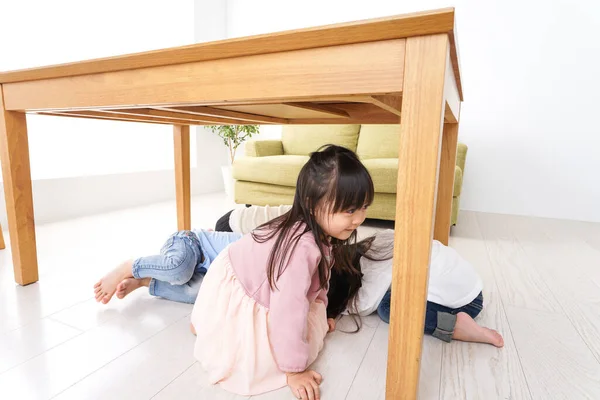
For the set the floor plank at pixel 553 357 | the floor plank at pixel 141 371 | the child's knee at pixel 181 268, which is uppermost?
the child's knee at pixel 181 268

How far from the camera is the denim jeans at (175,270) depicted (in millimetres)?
935

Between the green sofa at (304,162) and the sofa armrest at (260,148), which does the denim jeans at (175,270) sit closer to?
the green sofa at (304,162)

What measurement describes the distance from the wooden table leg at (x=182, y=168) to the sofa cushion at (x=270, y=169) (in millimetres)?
598

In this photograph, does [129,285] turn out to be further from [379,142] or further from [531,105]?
[531,105]

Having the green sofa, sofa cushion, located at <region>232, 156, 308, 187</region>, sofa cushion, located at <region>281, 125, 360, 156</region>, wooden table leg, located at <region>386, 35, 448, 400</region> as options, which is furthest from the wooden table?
sofa cushion, located at <region>281, 125, 360, 156</region>

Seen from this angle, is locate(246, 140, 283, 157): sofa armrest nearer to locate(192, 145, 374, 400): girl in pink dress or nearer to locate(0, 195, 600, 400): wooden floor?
locate(0, 195, 600, 400): wooden floor

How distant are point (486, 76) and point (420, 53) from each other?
236 cm

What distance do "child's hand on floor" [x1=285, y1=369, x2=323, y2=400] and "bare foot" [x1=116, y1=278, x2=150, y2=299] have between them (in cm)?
53

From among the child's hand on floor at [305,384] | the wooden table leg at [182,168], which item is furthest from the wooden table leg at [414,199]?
the wooden table leg at [182,168]

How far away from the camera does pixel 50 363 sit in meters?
0.69

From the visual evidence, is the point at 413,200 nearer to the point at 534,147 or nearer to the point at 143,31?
the point at 534,147

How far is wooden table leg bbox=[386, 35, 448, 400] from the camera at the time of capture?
1.57ft

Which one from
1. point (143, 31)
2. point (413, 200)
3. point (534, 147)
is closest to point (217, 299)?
point (413, 200)

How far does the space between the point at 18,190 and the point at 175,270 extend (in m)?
0.52
